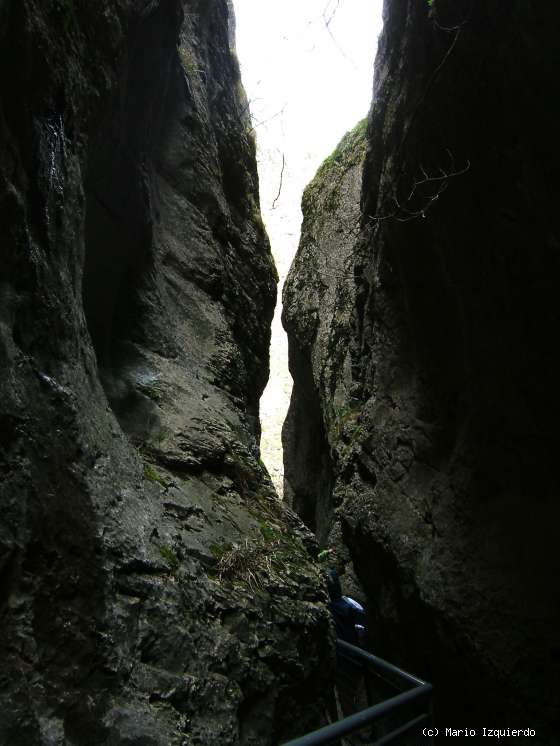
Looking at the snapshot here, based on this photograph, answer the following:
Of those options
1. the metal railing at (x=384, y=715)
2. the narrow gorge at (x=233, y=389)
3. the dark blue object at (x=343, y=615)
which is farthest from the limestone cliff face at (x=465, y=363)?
the metal railing at (x=384, y=715)

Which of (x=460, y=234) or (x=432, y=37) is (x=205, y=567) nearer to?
(x=460, y=234)

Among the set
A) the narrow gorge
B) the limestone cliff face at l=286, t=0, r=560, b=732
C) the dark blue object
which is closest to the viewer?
the narrow gorge

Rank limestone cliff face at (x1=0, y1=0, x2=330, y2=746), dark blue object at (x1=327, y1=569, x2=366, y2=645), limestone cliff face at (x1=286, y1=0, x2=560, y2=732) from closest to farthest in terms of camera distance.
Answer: limestone cliff face at (x1=0, y1=0, x2=330, y2=746), limestone cliff face at (x1=286, y1=0, x2=560, y2=732), dark blue object at (x1=327, y1=569, x2=366, y2=645)

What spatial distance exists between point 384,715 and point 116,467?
1.68 metres

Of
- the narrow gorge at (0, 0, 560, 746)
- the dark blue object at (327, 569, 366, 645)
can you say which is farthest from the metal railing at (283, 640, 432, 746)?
the dark blue object at (327, 569, 366, 645)

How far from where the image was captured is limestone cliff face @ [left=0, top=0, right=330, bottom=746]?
1.91m

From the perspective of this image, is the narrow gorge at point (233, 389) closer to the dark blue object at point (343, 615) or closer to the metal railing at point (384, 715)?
the metal railing at point (384, 715)

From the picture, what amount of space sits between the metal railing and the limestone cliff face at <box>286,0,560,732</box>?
1686mm

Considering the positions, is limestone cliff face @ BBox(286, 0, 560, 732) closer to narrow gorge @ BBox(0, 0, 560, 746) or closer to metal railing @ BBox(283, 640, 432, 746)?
narrow gorge @ BBox(0, 0, 560, 746)

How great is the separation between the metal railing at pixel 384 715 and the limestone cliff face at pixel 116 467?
43 cm

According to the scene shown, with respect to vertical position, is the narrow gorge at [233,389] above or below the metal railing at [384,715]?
above

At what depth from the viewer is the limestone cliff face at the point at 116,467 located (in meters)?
1.91

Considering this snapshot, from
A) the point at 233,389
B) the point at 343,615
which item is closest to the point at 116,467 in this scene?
the point at 233,389

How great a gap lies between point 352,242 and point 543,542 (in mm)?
6183
